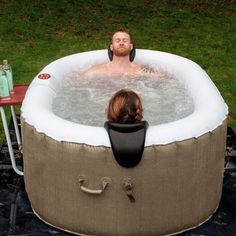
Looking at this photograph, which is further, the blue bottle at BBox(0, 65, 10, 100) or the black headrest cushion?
the blue bottle at BBox(0, 65, 10, 100)

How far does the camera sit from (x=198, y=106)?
3.08 metres

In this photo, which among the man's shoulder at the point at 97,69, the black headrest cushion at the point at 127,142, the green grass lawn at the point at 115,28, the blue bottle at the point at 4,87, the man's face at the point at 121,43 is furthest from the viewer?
the green grass lawn at the point at 115,28

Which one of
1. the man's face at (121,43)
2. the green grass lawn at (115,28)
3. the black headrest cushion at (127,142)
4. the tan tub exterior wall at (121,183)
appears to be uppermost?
the man's face at (121,43)

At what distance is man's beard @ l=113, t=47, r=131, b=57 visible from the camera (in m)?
4.01

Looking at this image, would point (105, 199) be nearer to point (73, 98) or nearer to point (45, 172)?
point (45, 172)

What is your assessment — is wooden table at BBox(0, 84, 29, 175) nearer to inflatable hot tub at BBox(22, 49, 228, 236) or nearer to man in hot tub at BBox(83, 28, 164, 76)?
inflatable hot tub at BBox(22, 49, 228, 236)

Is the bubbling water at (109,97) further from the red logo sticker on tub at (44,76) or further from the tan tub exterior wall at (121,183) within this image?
the tan tub exterior wall at (121,183)

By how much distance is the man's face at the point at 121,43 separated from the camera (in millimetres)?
3963

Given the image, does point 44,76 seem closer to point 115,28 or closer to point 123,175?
point 123,175

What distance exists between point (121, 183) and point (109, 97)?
1265mm

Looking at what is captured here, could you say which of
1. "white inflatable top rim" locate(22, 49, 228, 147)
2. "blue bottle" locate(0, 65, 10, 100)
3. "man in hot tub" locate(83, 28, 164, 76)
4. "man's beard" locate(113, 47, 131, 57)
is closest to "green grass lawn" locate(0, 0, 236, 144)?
"man in hot tub" locate(83, 28, 164, 76)

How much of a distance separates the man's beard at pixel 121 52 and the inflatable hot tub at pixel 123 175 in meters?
1.05

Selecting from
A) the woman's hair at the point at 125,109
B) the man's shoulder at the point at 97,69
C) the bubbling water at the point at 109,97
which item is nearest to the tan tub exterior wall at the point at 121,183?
the woman's hair at the point at 125,109

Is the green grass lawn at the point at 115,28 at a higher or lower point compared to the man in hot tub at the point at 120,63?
lower
